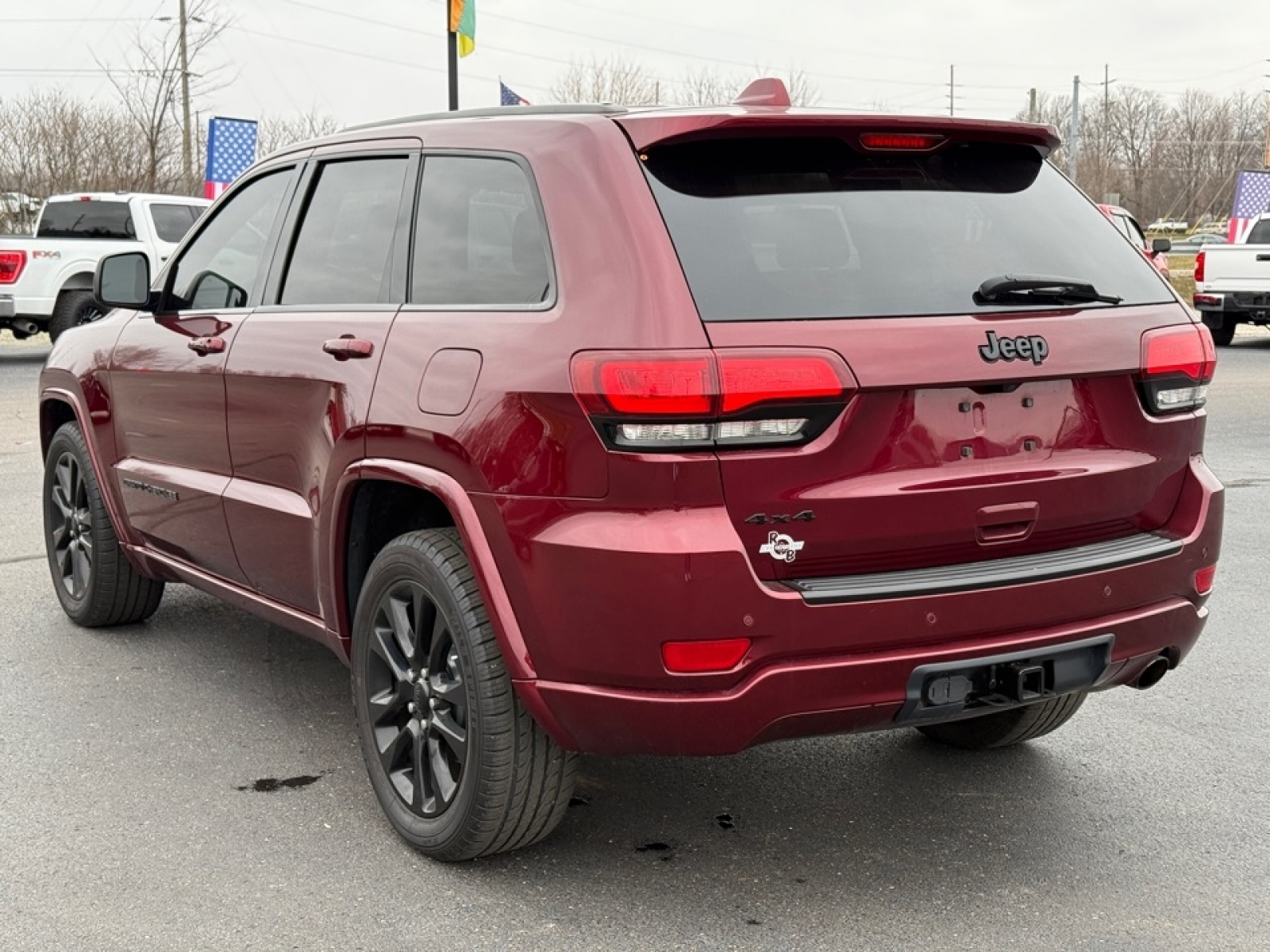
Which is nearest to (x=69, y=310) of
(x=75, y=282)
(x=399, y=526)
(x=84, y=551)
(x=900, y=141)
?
(x=75, y=282)

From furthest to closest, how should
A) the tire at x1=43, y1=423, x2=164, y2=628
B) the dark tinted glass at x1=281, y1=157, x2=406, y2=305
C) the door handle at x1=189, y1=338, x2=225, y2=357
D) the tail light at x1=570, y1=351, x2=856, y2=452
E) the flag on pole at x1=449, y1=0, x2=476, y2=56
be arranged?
the flag on pole at x1=449, y1=0, x2=476, y2=56
the tire at x1=43, y1=423, x2=164, y2=628
the door handle at x1=189, y1=338, x2=225, y2=357
the dark tinted glass at x1=281, y1=157, x2=406, y2=305
the tail light at x1=570, y1=351, x2=856, y2=452

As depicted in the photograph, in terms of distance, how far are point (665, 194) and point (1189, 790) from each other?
2275 millimetres

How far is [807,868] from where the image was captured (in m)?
3.64

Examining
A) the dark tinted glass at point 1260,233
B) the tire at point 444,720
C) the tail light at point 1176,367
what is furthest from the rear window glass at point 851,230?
the dark tinted glass at point 1260,233

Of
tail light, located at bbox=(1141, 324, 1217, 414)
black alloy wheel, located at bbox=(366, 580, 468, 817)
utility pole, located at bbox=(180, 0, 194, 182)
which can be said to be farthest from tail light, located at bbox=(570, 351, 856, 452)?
utility pole, located at bbox=(180, 0, 194, 182)

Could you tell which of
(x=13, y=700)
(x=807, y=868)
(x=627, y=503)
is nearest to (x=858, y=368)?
(x=627, y=503)

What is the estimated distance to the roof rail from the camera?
3521mm

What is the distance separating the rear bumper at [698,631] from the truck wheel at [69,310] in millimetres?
15528

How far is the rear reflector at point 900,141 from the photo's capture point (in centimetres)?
340

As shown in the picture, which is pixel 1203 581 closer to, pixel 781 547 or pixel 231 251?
pixel 781 547

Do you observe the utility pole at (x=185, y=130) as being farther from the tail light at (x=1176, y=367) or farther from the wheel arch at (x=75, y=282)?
the tail light at (x=1176, y=367)

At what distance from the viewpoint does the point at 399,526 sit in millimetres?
3947

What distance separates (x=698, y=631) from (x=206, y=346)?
2246 millimetres

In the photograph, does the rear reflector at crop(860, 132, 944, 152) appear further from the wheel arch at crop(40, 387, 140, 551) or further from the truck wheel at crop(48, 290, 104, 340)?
the truck wheel at crop(48, 290, 104, 340)
